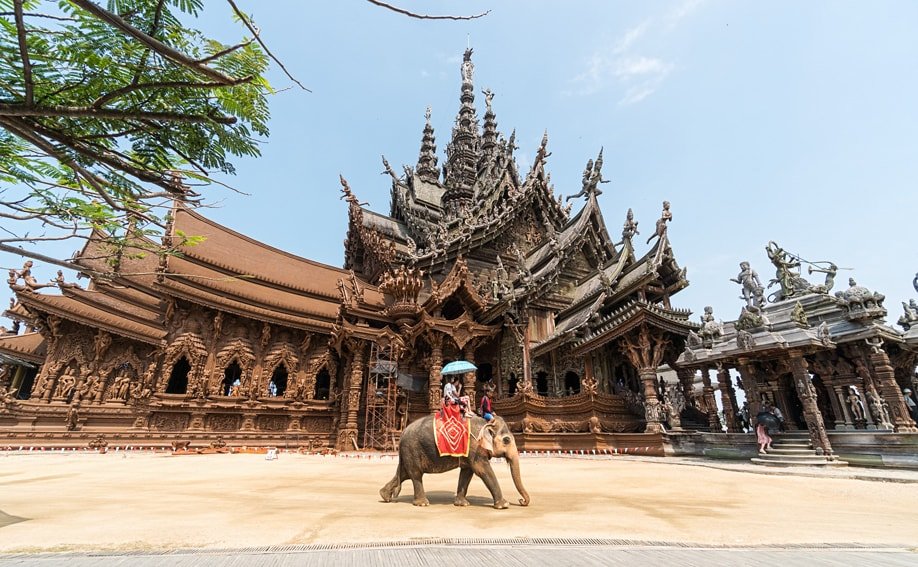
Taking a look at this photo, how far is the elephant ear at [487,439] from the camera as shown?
12.4ft

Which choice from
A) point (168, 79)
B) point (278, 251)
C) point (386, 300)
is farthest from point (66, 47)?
point (278, 251)

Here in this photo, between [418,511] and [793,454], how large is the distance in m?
8.35

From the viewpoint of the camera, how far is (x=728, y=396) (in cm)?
980

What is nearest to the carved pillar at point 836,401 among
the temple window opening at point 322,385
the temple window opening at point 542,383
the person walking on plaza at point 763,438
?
the person walking on plaza at point 763,438

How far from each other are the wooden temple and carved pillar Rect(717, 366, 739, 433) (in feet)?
5.48

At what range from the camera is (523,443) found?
1181cm

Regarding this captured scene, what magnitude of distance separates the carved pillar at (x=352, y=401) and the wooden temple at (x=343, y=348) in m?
0.05

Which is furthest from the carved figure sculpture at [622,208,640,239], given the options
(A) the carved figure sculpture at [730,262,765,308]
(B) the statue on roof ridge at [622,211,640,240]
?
(A) the carved figure sculpture at [730,262,765,308]

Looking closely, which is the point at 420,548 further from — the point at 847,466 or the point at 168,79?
the point at 847,466

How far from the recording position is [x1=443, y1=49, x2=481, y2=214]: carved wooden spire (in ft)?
75.5

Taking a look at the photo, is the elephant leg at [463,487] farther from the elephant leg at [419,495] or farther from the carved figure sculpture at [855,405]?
the carved figure sculpture at [855,405]

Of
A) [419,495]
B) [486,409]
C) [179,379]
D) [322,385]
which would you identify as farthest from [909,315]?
[179,379]

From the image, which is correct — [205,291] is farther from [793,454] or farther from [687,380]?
[793,454]

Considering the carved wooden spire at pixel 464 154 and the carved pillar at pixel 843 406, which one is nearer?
the carved pillar at pixel 843 406
